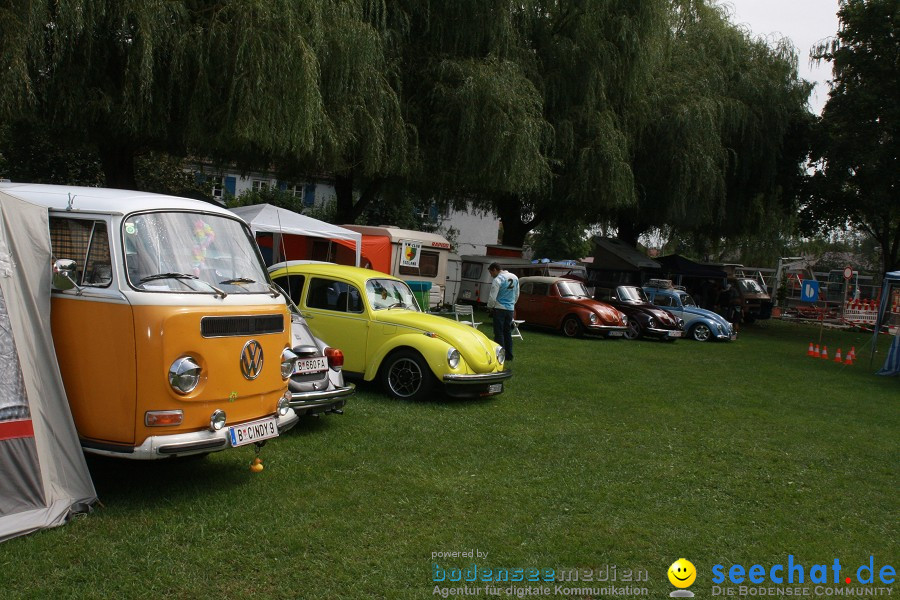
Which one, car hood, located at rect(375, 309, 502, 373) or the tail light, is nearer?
the tail light

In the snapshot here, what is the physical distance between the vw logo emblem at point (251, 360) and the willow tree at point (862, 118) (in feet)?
84.1

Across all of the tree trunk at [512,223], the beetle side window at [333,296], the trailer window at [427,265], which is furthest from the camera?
the tree trunk at [512,223]

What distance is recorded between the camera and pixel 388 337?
9406 millimetres

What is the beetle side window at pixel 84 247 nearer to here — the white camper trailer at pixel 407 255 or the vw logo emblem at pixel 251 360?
the vw logo emblem at pixel 251 360

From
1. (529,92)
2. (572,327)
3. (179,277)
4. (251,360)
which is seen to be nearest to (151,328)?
(179,277)

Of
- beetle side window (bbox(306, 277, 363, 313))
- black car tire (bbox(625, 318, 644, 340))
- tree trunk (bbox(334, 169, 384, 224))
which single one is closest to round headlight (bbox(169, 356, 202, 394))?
beetle side window (bbox(306, 277, 363, 313))

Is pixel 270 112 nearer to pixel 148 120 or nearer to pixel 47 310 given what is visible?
pixel 148 120

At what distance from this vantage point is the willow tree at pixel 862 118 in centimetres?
2564

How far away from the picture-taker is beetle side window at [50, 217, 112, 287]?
5.25 m

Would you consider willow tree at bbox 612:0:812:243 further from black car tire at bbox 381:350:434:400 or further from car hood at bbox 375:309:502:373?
black car tire at bbox 381:350:434:400

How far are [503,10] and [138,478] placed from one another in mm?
16807

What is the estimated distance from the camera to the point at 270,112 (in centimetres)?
1328

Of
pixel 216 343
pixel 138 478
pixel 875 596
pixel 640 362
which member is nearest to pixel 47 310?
pixel 216 343

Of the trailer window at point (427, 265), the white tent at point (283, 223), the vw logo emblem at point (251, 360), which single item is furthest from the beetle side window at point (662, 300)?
the vw logo emblem at point (251, 360)
